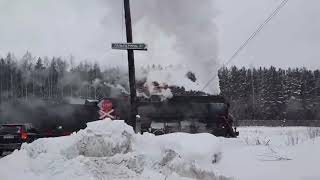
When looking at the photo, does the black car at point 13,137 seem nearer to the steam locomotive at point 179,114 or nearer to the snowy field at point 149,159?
the steam locomotive at point 179,114

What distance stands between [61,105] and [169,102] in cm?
775

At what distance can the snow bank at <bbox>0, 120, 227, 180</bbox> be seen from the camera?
10.8 metres

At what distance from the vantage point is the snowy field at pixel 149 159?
10594 mm

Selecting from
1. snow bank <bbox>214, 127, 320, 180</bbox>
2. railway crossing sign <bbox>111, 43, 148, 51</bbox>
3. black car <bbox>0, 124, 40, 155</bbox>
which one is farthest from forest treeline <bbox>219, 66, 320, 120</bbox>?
snow bank <bbox>214, 127, 320, 180</bbox>

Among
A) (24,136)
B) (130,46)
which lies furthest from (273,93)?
(130,46)

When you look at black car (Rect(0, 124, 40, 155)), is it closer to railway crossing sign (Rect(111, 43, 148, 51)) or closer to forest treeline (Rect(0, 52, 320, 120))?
railway crossing sign (Rect(111, 43, 148, 51))

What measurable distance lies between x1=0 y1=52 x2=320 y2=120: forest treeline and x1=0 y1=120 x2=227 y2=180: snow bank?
3724 cm

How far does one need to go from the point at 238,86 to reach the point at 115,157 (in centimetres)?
9524

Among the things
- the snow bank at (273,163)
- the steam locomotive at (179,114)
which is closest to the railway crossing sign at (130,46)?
the snow bank at (273,163)

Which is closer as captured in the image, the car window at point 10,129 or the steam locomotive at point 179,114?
the car window at point 10,129

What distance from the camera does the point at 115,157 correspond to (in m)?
11.5

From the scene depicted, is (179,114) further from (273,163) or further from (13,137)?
(273,163)

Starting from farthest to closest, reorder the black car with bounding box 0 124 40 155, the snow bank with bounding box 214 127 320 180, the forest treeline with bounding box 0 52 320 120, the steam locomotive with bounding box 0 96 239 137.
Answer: the forest treeline with bounding box 0 52 320 120
the steam locomotive with bounding box 0 96 239 137
the black car with bounding box 0 124 40 155
the snow bank with bounding box 214 127 320 180

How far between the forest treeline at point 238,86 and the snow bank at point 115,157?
1466 inches
